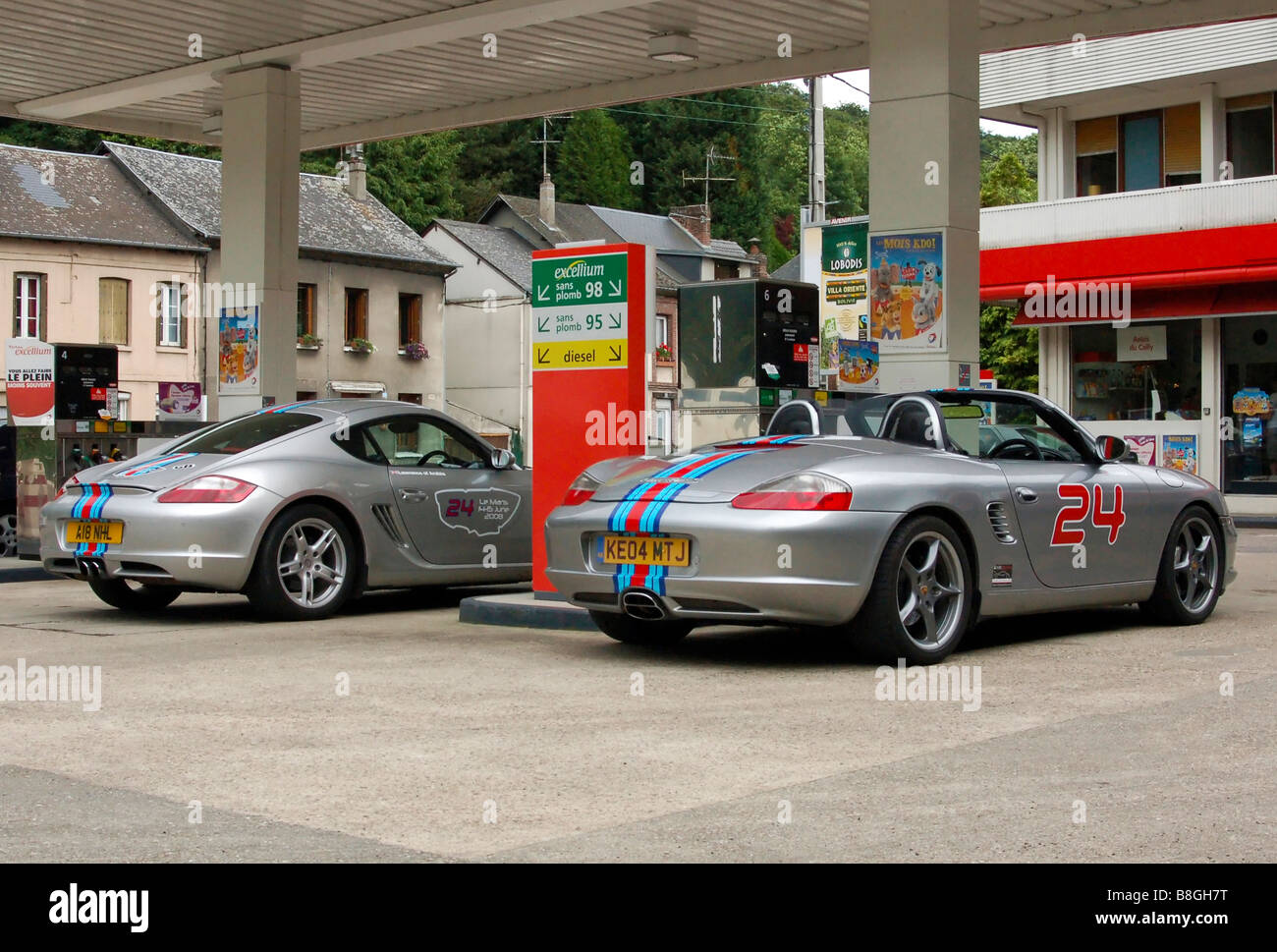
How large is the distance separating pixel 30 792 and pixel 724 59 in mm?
13624

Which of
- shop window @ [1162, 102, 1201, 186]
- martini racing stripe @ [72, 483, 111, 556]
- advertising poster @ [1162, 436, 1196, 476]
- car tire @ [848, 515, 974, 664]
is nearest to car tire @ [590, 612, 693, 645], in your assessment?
car tire @ [848, 515, 974, 664]

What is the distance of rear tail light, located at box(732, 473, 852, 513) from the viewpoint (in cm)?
754

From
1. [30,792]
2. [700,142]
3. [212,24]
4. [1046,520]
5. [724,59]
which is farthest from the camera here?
[700,142]

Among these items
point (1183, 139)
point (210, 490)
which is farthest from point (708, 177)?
point (210, 490)

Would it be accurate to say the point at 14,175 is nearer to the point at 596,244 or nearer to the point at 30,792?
the point at 596,244

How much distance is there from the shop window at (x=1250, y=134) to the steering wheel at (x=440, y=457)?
21447 millimetres

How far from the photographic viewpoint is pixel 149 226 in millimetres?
42500

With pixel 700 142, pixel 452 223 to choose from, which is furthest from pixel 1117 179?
pixel 700 142

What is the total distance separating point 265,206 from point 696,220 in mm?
56075

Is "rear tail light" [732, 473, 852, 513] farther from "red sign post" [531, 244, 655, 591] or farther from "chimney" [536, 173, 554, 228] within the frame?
"chimney" [536, 173, 554, 228]

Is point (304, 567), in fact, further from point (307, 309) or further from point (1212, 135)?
point (307, 309)

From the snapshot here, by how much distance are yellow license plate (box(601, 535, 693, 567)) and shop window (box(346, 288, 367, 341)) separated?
4105 cm

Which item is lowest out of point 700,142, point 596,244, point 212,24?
point 596,244

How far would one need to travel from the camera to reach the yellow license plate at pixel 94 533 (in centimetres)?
993
